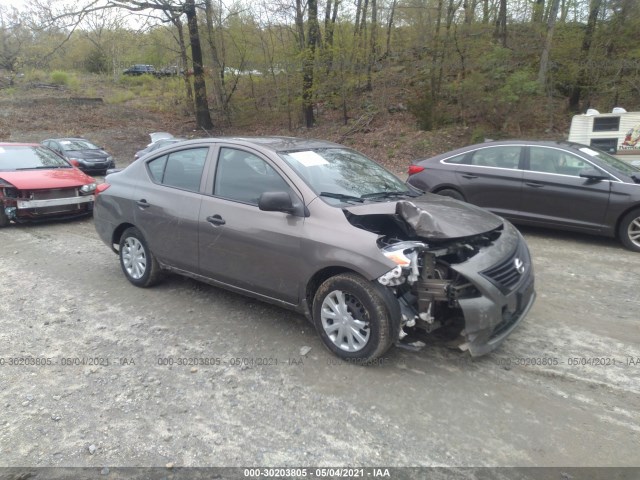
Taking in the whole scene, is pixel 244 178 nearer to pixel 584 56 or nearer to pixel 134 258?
pixel 134 258

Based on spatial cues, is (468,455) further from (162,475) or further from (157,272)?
(157,272)

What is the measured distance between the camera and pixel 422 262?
360 cm

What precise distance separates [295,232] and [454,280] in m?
1.32

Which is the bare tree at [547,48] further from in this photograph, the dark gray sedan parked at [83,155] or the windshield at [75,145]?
the windshield at [75,145]

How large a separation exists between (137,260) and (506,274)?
3.91 metres

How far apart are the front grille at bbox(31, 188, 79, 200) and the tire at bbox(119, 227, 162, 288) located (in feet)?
12.2

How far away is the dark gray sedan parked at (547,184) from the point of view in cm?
666

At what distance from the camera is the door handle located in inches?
175

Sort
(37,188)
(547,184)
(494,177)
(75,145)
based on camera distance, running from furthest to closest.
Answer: (75,145) < (37,188) < (494,177) < (547,184)

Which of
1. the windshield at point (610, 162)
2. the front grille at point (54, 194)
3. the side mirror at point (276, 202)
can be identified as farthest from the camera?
the front grille at point (54, 194)

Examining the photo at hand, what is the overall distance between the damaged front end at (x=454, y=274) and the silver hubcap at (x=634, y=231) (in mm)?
3604

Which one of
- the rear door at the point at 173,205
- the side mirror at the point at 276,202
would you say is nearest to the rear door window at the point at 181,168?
the rear door at the point at 173,205

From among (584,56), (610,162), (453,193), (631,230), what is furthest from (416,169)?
(584,56)

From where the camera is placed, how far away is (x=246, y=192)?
441 cm
